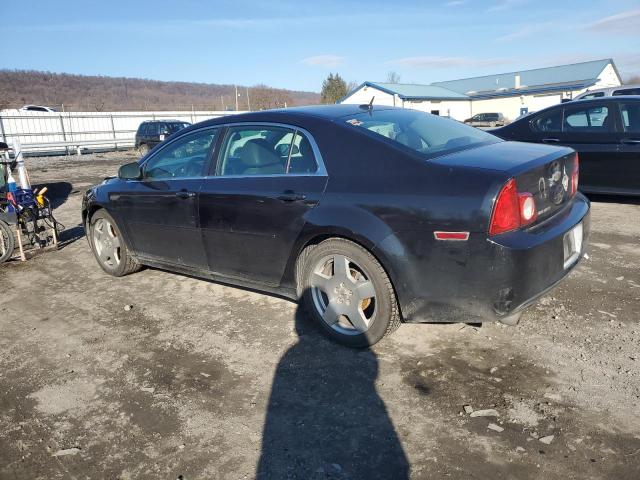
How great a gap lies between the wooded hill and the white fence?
1556 inches

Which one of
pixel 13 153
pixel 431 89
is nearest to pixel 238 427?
pixel 13 153

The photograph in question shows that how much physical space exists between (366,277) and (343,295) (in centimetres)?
25

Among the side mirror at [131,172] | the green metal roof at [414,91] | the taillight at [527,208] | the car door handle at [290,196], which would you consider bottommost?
the taillight at [527,208]

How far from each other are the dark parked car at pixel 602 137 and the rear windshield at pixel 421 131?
4024mm

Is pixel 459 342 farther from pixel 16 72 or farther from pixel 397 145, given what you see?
pixel 16 72

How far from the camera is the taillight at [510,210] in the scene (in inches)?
113

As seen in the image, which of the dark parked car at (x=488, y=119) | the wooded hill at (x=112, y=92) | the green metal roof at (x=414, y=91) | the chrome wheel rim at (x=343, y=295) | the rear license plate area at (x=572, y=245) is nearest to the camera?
the rear license plate area at (x=572, y=245)

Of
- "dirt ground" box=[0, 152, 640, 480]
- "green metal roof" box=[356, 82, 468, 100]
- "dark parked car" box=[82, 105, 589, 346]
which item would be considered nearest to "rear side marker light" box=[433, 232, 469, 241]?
"dark parked car" box=[82, 105, 589, 346]

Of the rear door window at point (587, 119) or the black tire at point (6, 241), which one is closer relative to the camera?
the black tire at point (6, 241)

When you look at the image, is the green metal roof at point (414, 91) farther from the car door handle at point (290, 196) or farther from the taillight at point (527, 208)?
the taillight at point (527, 208)

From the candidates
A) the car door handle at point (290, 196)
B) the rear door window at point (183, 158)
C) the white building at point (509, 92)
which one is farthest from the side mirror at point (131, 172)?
Answer: the white building at point (509, 92)

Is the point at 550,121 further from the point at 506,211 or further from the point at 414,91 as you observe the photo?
the point at 414,91

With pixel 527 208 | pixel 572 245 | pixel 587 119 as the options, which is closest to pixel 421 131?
pixel 527 208

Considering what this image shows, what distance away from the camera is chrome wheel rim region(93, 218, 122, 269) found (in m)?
5.43
